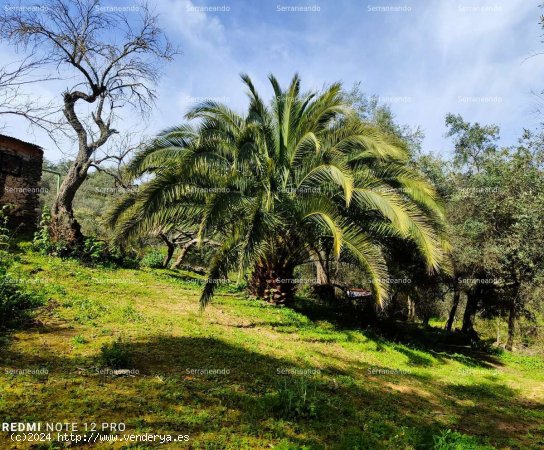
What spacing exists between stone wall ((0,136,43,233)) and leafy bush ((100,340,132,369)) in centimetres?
845

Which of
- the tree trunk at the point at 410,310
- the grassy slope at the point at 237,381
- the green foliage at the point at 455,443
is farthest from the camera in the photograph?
the tree trunk at the point at 410,310

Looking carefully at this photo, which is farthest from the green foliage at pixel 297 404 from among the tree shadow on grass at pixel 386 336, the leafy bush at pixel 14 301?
the tree shadow on grass at pixel 386 336

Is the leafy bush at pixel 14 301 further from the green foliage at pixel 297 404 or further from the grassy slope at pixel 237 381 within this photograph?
the green foliage at pixel 297 404

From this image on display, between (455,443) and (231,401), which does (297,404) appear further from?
(455,443)

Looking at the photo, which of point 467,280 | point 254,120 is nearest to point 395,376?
point 254,120

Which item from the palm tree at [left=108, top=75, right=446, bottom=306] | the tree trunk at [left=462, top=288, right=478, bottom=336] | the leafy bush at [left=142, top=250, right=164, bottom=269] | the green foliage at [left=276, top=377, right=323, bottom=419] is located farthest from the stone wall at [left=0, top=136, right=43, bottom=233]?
the tree trunk at [left=462, top=288, right=478, bottom=336]

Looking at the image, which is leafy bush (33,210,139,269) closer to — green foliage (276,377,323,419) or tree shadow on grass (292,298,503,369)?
tree shadow on grass (292,298,503,369)

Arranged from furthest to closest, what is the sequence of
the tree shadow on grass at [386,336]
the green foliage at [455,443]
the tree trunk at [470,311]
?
the tree trunk at [470,311] < the tree shadow on grass at [386,336] < the green foliage at [455,443]

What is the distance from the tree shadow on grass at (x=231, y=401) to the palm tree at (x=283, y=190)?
2.06m

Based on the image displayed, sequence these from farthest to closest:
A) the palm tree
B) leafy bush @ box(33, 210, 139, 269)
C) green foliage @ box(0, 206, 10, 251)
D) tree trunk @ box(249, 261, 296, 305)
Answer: tree trunk @ box(249, 261, 296, 305) < leafy bush @ box(33, 210, 139, 269) < the palm tree < green foliage @ box(0, 206, 10, 251)

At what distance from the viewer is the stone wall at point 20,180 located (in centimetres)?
1175

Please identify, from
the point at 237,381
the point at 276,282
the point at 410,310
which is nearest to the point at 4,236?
the point at 237,381

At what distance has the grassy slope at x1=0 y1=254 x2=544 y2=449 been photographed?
4.09 m

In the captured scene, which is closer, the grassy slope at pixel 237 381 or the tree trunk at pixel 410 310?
the grassy slope at pixel 237 381
